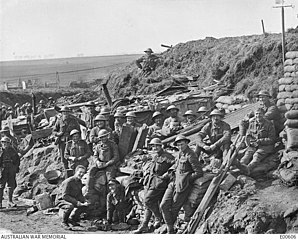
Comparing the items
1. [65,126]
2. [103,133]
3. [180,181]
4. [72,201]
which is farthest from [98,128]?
[180,181]

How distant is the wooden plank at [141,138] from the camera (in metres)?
10.9

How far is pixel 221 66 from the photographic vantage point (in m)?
19.1

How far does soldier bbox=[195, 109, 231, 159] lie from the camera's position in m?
8.88

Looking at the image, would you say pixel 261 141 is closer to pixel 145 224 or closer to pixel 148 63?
pixel 145 224

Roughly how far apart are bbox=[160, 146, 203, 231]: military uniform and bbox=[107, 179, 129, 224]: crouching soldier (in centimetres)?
124

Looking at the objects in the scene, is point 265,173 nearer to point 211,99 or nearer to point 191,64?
point 211,99

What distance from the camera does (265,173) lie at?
8750 millimetres

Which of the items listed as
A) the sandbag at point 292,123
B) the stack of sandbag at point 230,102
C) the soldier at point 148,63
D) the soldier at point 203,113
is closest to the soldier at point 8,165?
the soldier at point 203,113

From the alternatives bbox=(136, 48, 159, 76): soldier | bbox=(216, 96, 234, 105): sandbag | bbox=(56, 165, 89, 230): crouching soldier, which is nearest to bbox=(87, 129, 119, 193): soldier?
bbox=(56, 165, 89, 230): crouching soldier

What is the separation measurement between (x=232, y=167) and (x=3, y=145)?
5.24 m

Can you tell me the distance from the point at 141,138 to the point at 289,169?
3.54 meters

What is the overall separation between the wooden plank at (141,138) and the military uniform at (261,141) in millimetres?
2681

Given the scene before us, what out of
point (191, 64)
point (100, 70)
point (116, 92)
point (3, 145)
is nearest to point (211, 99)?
point (3, 145)

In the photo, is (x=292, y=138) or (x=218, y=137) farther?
(x=218, y=137)
